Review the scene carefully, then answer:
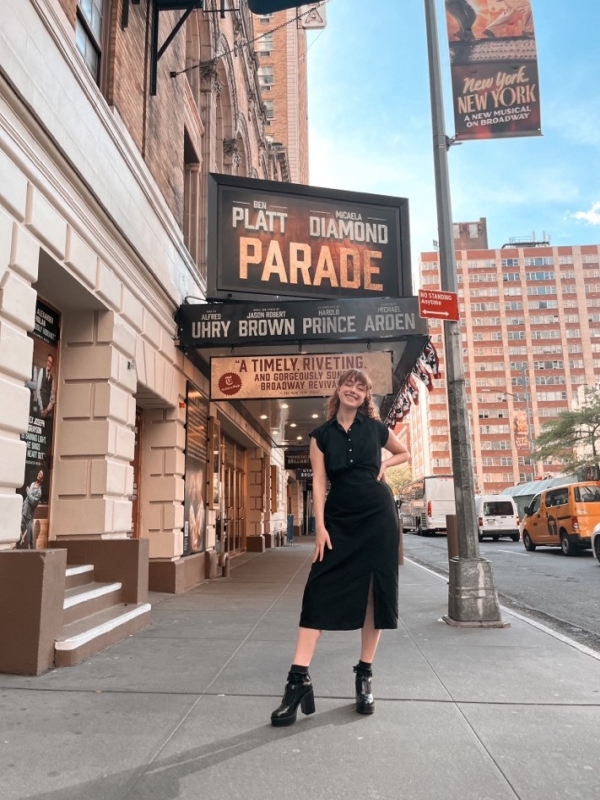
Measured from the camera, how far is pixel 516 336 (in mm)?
111812

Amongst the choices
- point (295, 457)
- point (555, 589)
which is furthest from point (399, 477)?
point (555, 589)

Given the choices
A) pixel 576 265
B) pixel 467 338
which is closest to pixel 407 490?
pixel 467 338

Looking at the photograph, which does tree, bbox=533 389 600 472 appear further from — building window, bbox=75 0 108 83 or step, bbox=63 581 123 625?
step, bbox=63 581 123 625

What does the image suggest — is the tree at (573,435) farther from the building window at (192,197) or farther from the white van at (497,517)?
the building window at (192,197)

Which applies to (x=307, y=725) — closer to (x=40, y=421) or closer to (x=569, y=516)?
(x=40, y=421)

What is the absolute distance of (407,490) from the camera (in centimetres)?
4681

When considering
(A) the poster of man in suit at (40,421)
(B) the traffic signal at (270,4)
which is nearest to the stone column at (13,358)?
(A) the poster of man in suit at (40,421)

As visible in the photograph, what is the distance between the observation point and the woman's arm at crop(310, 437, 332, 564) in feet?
11.4

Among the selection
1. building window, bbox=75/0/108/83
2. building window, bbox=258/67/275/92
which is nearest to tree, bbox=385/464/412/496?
building window, bbox=258/67/275/92

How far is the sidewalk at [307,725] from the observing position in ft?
8.64

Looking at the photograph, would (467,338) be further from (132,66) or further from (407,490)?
(132,66)

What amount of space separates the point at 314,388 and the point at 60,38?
5.76 metres

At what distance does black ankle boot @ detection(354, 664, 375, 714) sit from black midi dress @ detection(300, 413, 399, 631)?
0.32 m

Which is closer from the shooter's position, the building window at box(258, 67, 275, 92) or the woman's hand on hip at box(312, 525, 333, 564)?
the woman's hand on hip at box(312, 525, 333, 564)
